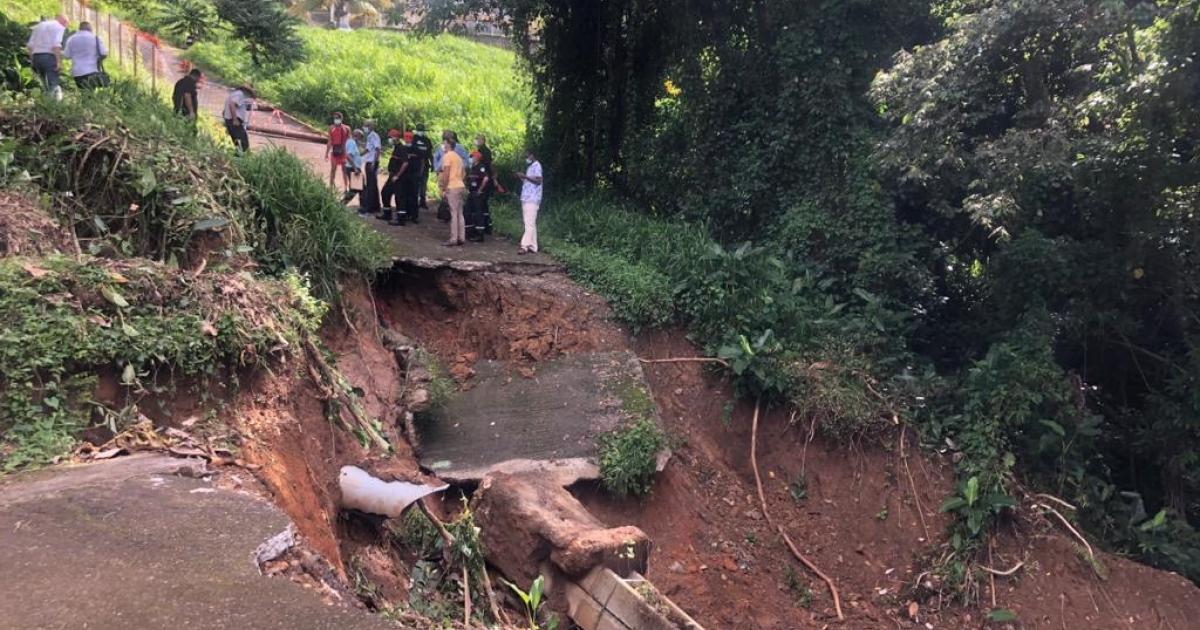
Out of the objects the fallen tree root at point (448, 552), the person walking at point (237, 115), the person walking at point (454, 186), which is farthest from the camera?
the person walking at point (237, 115)

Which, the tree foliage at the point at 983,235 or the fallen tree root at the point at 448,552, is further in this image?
the tree foliage at the point at 983,235

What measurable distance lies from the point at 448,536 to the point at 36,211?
3.71 m

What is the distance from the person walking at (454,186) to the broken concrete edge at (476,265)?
2.53 feet

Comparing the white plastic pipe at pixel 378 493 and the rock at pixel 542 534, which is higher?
the white plastic pipe at pixel 378 493

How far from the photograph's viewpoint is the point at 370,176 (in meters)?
11.8

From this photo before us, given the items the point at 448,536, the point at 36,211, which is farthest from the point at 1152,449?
the point at 36,211

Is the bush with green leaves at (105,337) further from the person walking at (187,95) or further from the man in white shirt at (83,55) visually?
the person walking at (187,95)

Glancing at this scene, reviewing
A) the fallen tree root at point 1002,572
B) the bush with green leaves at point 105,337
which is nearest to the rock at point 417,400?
the bush with green leaves at point 105,337

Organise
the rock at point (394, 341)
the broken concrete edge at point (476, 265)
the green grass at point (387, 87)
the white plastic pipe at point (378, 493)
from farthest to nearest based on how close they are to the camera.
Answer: the green grass at point (387, 87)
the broken concrete edge at point (476, 265)
the rock at point (394, 341)
the white plastic pipe at point (378, 493)

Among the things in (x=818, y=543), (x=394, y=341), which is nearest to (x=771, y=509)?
(x=818, y=543)

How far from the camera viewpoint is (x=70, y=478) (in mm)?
4371

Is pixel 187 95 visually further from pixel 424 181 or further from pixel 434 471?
pixel 434 471

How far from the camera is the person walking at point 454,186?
1078 cm

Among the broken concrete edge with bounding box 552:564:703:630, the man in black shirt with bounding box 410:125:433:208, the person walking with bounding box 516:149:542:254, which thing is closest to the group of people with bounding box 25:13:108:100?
the man in black shirt with bounding box 410:125:433:208
